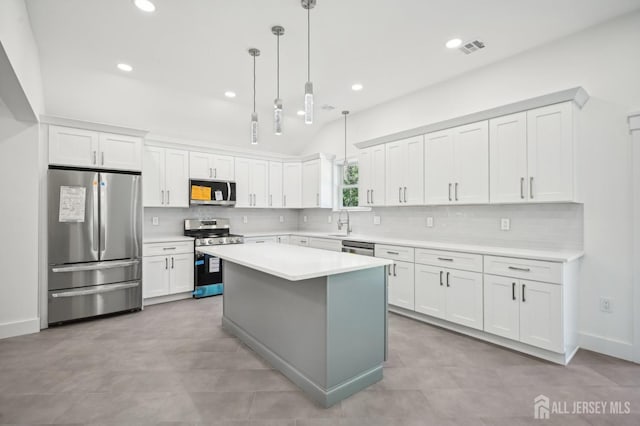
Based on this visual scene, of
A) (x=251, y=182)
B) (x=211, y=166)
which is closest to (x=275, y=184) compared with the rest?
(x=251, y=182)

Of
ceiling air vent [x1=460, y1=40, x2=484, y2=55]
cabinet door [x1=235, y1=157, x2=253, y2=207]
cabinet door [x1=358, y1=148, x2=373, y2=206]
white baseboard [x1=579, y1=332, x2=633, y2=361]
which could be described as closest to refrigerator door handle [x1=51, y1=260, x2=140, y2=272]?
cabinet door [x1=235, y1=157, x2=253, y2=207]

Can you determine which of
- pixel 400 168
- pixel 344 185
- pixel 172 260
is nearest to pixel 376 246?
pixel 400 168

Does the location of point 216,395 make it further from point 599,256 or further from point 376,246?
point 599,256

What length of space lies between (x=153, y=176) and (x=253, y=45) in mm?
2572

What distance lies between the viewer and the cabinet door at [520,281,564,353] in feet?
8.42

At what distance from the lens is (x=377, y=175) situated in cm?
450

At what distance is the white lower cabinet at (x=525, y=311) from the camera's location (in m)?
2.58

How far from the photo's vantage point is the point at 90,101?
4.12 meters

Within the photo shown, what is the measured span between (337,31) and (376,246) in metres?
2.57

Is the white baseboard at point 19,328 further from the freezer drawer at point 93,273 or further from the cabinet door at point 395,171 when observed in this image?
the cabinet door at point 395,171

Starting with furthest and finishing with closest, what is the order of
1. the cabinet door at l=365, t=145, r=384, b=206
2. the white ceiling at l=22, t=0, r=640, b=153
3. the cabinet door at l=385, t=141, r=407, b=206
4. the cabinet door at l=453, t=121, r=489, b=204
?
the cabinet door at l=365, t=145, r=384, b=206 < the cabinet door at l=385, t=141, r=407, b=206 < the cabinet door at l=453, t=121, r=489, b=204 < the white ceiling at l=22, t=0, r=640, b=153

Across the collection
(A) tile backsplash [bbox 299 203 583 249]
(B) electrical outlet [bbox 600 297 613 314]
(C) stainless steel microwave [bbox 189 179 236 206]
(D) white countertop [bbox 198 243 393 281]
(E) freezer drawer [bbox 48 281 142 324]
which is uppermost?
(C) stainless steel microwave [bbox 189 179 236 206]

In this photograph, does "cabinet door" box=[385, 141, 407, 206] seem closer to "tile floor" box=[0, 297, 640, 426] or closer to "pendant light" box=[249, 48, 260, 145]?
"tile floor" box=[0, 297, 640, 426]

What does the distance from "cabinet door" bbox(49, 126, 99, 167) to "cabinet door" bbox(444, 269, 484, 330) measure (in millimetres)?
4433
